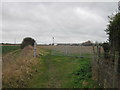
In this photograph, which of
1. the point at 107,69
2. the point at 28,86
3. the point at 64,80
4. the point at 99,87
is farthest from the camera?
the point at 64,80

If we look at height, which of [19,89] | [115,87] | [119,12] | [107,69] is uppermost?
[119,12]

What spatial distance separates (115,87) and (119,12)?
3.66 m

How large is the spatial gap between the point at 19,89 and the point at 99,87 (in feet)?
11.5

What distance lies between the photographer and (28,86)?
28.5ft

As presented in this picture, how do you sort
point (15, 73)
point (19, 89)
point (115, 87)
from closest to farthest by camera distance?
point (115, 87)
point (19, 89)
point (15, 73)

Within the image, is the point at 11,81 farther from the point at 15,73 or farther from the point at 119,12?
the point at 119,12

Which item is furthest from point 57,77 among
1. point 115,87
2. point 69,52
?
point 69,52

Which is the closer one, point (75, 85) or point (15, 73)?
point (75, 85)

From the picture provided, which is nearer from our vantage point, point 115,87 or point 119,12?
point 115,87

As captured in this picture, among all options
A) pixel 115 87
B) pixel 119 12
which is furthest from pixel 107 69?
pixel 119 12

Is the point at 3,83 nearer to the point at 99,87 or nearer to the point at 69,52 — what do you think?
the point at 99,87

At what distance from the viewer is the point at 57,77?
33.2 ft

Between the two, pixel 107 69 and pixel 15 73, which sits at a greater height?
pixel 107 69

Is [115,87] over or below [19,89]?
over
